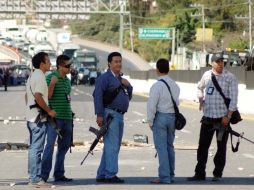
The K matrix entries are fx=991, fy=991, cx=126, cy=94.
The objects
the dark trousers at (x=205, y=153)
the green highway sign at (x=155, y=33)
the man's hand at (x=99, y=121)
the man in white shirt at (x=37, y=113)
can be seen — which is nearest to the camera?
the man in white shirt at (x=37, y=113)

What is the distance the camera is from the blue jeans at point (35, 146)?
43.6 feet

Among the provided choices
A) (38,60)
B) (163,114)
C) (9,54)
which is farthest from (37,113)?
(9,54)

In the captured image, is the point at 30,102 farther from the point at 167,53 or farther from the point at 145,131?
the point at 167,53

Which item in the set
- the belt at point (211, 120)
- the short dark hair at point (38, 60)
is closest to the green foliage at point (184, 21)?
the belt at point (211, 120)

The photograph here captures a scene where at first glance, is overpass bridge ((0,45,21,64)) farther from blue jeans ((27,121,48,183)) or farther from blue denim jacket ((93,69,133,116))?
blue jeans ((27,121,48,183))

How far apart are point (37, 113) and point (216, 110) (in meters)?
2.70

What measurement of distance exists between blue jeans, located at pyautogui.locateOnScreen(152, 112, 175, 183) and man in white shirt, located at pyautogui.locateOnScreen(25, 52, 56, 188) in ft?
5.07

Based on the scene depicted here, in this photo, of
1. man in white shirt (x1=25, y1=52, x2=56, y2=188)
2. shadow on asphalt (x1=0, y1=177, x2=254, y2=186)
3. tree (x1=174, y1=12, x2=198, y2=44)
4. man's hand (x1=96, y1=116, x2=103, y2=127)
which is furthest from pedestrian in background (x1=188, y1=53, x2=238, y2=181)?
tree (x1=174, y1=12, x2=198, y2=44)

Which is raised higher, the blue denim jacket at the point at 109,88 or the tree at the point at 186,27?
the tree at the point at 186,27

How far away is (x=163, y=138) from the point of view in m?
14.0

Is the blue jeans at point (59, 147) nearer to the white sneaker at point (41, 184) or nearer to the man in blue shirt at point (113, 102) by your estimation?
the white sneaker at point (41, 184)

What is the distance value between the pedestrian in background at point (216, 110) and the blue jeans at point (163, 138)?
2.21 feet

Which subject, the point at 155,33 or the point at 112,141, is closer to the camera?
the point at 112,141

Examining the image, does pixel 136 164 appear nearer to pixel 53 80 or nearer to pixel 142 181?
pixel 142 181
